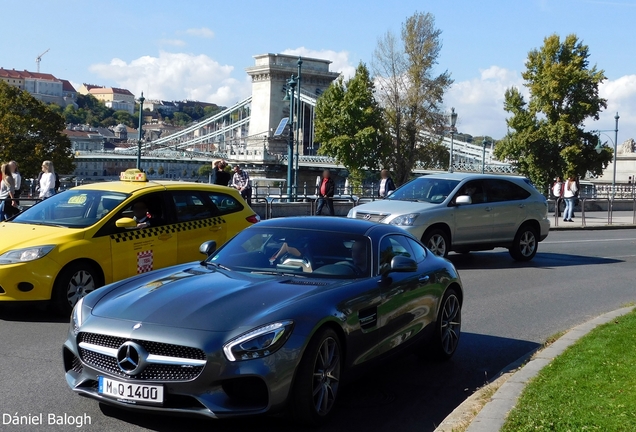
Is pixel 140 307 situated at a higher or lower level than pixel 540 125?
lower

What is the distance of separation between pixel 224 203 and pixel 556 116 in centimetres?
4466

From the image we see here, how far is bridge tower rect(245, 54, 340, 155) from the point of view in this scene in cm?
10825

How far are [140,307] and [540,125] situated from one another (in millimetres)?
50109

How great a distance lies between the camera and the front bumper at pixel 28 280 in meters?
8.66

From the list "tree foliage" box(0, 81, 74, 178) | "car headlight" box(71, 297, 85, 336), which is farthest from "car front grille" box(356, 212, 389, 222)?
"tree foliage" box(0, 81, 74, 178)

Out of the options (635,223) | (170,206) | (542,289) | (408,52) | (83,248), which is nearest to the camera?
(83,248)

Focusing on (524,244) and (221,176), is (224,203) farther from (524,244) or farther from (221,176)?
(221,176)

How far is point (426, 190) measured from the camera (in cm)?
1555

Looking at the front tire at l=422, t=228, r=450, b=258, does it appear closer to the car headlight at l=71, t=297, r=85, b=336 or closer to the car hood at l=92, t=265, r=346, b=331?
the car hood at l=92, t=265, r=346, b=331

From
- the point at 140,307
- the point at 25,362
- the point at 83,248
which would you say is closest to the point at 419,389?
the point at 140,307

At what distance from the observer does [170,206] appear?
10406mm

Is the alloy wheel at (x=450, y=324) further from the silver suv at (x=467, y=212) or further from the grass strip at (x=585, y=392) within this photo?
the silver suv at (x=467, y=212)

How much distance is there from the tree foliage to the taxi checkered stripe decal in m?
55.9

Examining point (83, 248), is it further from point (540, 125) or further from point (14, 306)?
point (540, 125)
